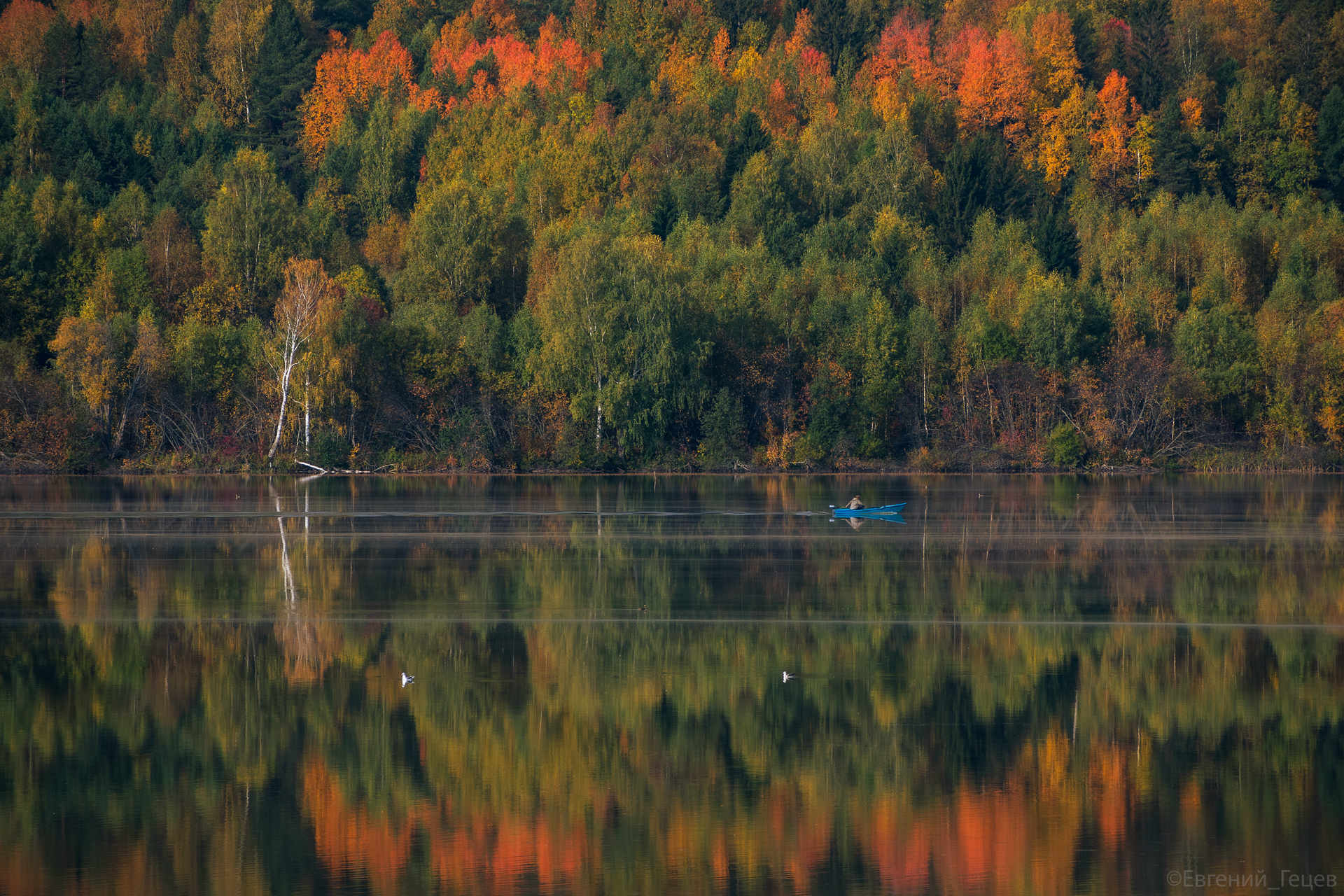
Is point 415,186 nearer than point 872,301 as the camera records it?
No

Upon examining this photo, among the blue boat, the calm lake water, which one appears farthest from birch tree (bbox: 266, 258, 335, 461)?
the calm lake water

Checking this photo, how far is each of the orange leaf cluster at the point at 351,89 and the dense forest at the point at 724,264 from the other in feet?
5.47

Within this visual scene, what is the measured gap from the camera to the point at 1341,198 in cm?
10688

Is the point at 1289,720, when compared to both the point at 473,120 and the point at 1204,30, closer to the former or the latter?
the point at 473,120

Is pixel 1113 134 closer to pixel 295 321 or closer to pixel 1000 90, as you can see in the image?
pixel 1000 90

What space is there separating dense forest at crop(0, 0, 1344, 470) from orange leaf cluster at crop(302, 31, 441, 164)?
1.67 meters

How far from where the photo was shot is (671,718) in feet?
71.3

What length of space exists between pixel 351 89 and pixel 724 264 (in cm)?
5784

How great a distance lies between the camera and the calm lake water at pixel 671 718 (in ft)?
52.9

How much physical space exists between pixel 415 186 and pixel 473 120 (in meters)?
8.06

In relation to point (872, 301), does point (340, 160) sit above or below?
above

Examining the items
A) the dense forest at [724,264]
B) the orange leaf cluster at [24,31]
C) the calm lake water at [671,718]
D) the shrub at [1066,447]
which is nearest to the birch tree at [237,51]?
the dense forest at [724,264]

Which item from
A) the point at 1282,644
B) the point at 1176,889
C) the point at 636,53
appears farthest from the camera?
the point at 636,53

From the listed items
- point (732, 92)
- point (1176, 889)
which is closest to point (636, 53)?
point (732, 92)
